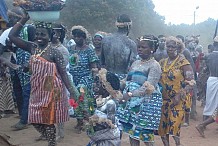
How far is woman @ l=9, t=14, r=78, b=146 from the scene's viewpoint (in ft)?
15.2

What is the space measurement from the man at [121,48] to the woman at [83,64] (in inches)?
14.3

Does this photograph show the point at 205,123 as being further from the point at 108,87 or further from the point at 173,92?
the point at 108,87

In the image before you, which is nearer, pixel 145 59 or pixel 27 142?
pixel 145 59

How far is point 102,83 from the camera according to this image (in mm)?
4285

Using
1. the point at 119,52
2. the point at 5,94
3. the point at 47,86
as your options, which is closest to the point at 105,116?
the point at 47,86

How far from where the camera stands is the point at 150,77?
4.90 metres

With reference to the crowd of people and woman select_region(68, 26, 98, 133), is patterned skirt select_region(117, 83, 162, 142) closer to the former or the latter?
the crowd of people

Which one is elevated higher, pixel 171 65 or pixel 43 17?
pixel 43 17

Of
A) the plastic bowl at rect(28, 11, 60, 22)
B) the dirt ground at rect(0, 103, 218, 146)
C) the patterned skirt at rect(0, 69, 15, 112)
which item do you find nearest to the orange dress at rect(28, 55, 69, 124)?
the plastic bowl at rect(28, 11, 60, 22)

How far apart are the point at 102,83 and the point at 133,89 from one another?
0.81 m

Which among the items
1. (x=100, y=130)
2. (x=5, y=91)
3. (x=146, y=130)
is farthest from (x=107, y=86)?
(x=5, y=91)

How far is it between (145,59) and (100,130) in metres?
1.34

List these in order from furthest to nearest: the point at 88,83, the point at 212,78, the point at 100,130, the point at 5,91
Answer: the point at 212,78 < the point at 5,91 < the point at 88,83 < the point at 100,130

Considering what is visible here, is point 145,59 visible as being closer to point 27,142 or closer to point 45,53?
point 45,53
